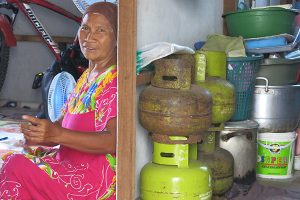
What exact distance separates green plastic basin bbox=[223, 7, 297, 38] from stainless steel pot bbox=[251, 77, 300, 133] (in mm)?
431

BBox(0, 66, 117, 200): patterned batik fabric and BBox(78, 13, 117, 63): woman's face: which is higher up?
BBox(78, 13, 117, 63): woman's face

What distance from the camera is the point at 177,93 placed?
2.41m

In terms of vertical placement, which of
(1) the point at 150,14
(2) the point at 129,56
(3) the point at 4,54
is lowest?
(3) the point at 4,54

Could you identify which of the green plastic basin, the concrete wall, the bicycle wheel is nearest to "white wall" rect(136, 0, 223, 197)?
the concrete wall

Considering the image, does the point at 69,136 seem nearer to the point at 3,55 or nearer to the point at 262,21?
the point at 262,21

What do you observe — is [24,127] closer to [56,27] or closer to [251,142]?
[251,142]

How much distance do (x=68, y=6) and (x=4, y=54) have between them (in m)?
1.09

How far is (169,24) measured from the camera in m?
3.02

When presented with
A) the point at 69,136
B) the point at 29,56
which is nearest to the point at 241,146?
the point at 69,136

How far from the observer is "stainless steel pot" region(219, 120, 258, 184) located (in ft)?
10.6

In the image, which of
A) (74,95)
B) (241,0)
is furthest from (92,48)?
(241,0)

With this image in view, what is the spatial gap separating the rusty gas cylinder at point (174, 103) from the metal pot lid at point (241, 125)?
750 millimetres

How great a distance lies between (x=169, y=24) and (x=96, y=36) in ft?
2.93

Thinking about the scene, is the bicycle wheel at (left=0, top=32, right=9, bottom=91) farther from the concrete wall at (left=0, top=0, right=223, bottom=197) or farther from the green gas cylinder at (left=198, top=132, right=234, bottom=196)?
the green gas cylinder at (left=198, top=132, right=234, bottom=196)
